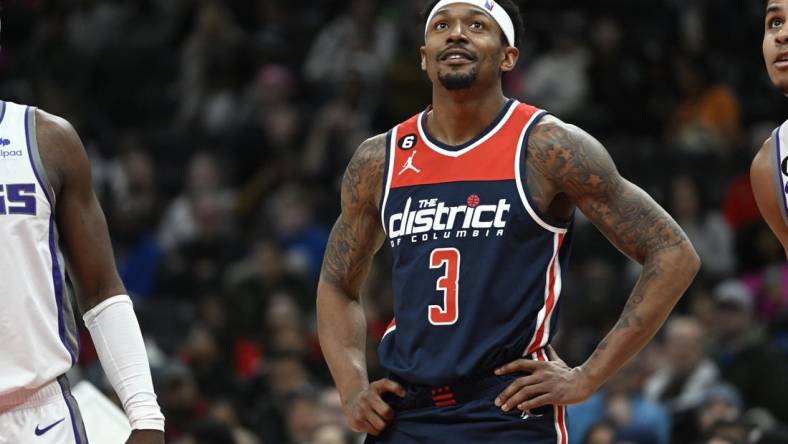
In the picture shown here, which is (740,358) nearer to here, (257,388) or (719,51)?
(257,388)

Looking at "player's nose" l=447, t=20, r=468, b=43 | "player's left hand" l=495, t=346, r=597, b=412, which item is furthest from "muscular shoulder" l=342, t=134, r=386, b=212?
"player's left hand" l=495, t=346, r=597, b=412

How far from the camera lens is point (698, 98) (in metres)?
15.1

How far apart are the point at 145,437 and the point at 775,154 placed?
104 inches

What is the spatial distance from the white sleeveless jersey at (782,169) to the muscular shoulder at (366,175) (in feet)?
5.05

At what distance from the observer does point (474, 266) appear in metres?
5.46

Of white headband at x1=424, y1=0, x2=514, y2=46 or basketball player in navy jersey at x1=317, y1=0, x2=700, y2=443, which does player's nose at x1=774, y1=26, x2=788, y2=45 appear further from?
white headband at x1=424, y1=0, x2=514, y2=46

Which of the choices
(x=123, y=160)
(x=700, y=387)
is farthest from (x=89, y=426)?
(x=123, y=160)

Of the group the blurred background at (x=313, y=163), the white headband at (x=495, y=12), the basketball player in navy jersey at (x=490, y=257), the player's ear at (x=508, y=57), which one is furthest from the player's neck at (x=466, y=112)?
the blurred background at (x=313, y=163)

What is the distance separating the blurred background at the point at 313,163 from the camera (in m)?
11.3

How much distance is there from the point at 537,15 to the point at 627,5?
106 cm

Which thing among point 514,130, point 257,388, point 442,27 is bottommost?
point 257,388

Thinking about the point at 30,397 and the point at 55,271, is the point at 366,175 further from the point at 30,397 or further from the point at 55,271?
the point at 30,397

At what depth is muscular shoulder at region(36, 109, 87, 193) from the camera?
504 centimetres

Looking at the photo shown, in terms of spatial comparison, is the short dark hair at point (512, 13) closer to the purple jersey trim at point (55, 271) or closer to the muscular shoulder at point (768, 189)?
the muscular shoulder at point (768, 189)
